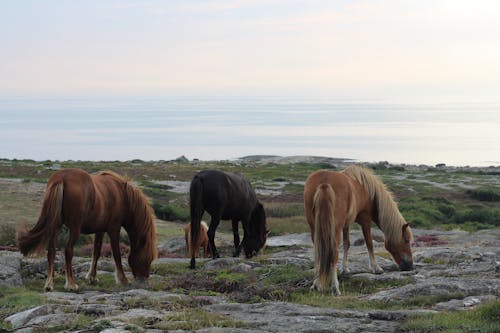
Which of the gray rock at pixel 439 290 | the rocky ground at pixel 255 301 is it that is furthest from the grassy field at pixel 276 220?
A: the gray rock at pixel 439 290

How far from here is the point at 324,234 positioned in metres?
11.7

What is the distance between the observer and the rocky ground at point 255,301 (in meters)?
8.16

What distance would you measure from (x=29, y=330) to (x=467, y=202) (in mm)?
32145

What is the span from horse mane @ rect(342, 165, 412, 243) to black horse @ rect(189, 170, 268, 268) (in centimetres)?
334

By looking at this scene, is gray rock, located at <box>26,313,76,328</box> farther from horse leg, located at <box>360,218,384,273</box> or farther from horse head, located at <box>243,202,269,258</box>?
horse head, located at <box>243,202,269,258</box>

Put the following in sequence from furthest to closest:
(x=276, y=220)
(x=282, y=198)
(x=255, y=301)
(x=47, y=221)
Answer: (x=282, y=198)
(x=276, y=220)
(x=47, y=221)
(x=255, y=301)

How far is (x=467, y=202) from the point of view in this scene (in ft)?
121

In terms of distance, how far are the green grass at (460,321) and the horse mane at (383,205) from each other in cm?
537

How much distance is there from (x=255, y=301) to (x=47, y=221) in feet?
12.1

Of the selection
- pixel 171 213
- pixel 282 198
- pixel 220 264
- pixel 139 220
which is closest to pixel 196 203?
pixel 220 264

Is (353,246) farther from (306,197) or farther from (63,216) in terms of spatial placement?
(63,216)

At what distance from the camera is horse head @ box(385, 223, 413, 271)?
13.7 meters

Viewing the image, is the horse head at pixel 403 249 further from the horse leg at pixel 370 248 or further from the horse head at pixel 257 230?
the horse head at pixel 257 230

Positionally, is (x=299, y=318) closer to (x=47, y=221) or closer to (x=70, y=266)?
(x=70, y=266)
